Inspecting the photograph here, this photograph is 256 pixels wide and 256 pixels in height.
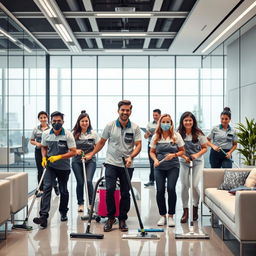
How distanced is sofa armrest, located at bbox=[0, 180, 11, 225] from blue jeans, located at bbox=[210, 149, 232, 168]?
135 inches

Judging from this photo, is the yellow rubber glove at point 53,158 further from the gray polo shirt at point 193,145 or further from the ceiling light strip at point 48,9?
the ceiling light strip at point 48,9

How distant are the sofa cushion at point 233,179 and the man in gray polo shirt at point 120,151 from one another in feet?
4.13

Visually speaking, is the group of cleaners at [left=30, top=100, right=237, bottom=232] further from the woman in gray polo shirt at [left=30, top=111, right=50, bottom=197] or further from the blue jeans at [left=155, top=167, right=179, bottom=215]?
the woman in gray polo shirt at [left=30, top=111, right=50, bottom=197]

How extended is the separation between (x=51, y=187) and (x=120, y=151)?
1063mm

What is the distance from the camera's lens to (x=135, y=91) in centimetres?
1359

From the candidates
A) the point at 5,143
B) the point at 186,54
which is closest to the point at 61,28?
the point at 5,143

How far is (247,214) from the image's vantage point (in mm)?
3848

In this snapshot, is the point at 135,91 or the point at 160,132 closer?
the point at 160,132

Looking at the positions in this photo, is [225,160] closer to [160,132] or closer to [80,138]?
[160,132]

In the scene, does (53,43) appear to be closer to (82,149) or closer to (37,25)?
(37,25)

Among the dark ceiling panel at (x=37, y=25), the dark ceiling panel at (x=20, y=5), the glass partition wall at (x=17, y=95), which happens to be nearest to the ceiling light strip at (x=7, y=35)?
the glass partition wall at (x=17, y=95)

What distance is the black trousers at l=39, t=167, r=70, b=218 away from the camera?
5438 mm

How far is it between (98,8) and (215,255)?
16.2 feet

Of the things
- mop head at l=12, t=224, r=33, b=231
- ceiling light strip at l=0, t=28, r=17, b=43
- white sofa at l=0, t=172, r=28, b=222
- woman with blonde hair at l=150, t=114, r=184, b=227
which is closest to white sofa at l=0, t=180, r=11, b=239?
white sofa at l=0, t=172, r=28, b=222
